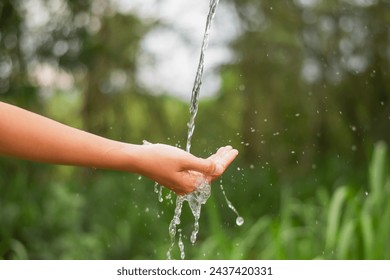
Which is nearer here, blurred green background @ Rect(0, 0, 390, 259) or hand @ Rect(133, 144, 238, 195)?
hand @ Rect(133, 144, 238, 195)

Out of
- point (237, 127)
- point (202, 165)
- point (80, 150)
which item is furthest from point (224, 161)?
point (237, 127)

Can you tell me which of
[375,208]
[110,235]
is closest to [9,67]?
[110,235]

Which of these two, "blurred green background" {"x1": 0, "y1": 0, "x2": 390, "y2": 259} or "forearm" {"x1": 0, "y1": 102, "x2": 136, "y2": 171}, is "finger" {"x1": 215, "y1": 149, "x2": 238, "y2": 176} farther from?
"blurred green background" {"x1": 0, "y1": 0, "x2": 390, "y2": 259}

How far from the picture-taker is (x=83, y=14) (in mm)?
4023

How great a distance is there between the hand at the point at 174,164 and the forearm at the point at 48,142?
0.05m

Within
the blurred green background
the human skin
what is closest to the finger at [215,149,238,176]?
the human skin

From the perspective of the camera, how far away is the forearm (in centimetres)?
116

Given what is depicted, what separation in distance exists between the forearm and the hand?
0.05m

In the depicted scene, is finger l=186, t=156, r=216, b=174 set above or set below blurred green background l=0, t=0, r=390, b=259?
below

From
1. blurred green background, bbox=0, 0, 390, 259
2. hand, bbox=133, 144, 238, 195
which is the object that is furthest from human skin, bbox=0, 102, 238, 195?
blurred green background, bbox=0, 0, 390, 259

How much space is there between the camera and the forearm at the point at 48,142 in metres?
1.16

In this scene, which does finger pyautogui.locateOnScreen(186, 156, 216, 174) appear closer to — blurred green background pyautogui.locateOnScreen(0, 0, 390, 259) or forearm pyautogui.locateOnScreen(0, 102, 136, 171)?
forearm pyautogui.locateOnScreen(0, 102, 136, 171)

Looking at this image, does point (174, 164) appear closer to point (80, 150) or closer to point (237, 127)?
point (80, 150)
